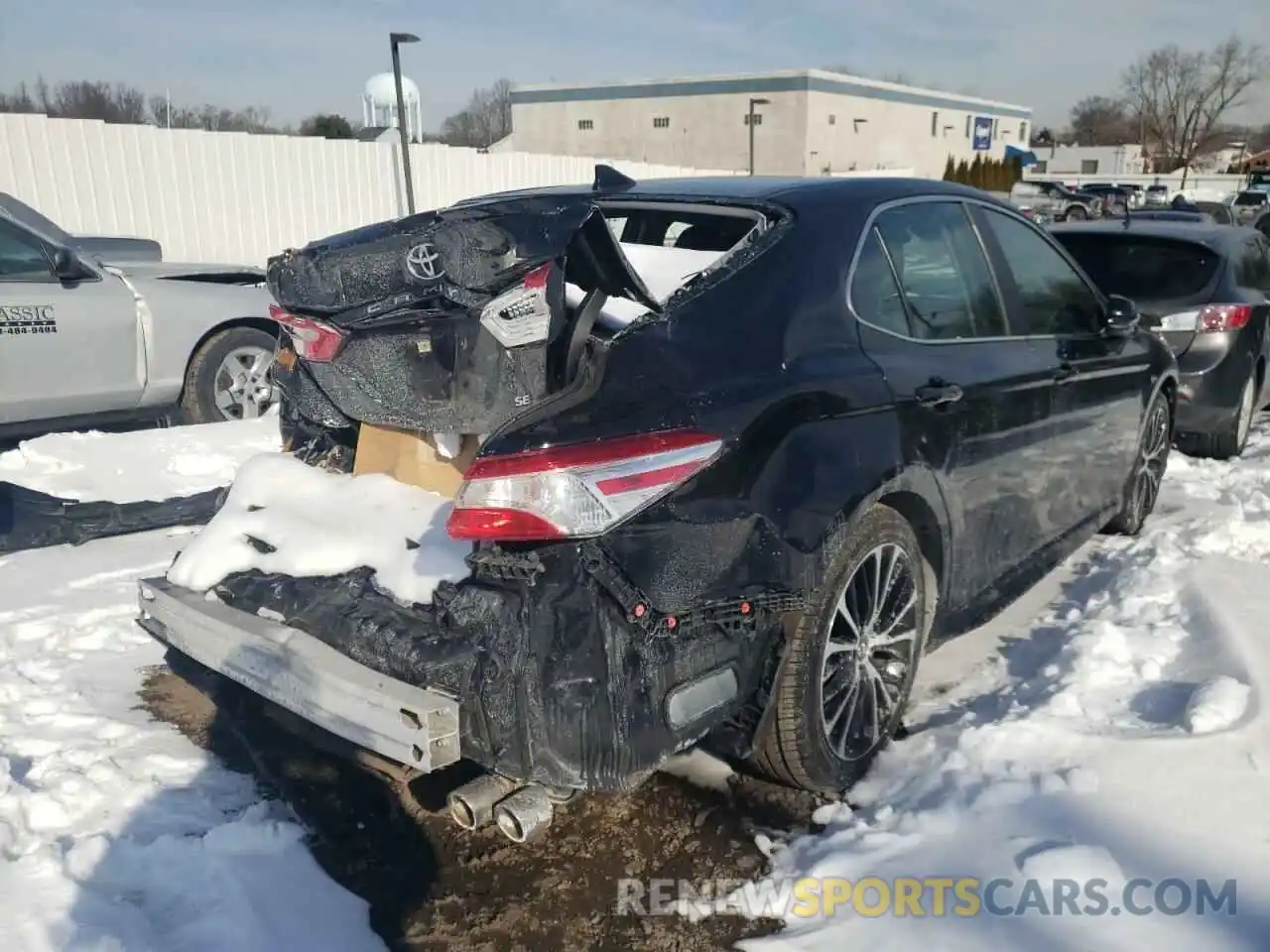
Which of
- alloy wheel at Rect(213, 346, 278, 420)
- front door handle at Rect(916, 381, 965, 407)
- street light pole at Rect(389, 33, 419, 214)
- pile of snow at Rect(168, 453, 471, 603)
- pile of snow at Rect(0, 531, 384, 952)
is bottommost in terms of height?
pile of snow at Rect(0, 531, 384, 952)

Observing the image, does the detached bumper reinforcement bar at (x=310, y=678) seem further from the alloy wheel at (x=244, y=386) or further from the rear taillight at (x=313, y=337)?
the alloy wheel at (x=244, y=386)

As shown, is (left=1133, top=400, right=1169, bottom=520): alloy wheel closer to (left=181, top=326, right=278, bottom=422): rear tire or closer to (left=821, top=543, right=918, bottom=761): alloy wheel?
(left=821, top=543, right=918, bottom=761): alloy wheel

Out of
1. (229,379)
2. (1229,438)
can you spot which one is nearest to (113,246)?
(229,379)

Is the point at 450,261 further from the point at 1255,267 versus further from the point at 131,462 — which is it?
the point at 1255,267

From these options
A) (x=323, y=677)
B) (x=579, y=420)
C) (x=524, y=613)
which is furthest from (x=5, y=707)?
(x=579, y=420)

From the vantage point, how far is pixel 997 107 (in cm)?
6906

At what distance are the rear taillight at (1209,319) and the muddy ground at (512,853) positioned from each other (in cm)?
487

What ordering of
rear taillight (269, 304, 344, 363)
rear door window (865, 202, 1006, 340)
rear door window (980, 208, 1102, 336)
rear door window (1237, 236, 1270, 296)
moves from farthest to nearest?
rear door window (1237, 236, 1270, 296), rear door window (980, 208, 1102, 336), rear door window (865, 202, 1006, 340), rear taillight (269, 304, 344, 363)

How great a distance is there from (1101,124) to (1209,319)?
107 meters

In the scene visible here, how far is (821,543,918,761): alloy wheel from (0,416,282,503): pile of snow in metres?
4.05

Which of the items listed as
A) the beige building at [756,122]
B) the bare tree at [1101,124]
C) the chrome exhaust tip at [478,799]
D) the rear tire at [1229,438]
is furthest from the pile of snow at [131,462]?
the bare tree at [1101,124]

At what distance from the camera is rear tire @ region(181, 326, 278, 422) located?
22.2 feet

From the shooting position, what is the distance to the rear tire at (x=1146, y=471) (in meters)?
4.83

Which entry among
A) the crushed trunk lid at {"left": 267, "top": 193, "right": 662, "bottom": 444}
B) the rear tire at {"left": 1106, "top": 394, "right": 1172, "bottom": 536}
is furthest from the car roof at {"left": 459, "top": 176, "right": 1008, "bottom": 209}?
the rear tire at {"left": 1106, "top": 394, "right": 1172, "bottom": 536}
